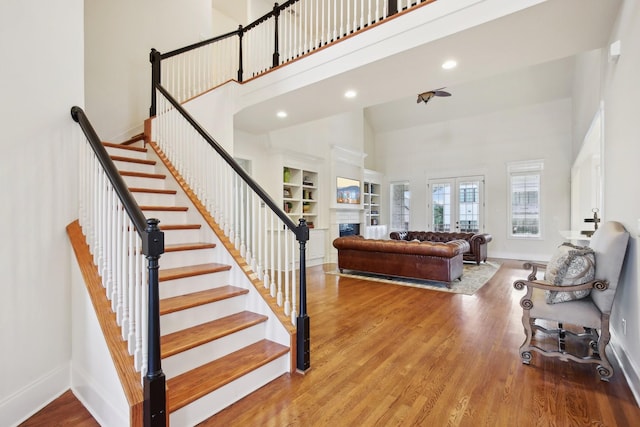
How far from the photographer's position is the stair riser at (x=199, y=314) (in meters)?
2.20

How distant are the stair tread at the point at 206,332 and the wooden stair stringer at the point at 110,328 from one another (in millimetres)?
219

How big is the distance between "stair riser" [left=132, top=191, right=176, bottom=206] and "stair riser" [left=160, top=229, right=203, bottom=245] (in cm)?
63

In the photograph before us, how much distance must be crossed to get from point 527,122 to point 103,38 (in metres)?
9.45

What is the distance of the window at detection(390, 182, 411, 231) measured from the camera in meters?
10.3

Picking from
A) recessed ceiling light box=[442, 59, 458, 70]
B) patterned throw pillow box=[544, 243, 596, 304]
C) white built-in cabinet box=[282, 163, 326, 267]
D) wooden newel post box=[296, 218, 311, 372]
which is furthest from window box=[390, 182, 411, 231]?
wooden newel post box=[296, 218, 311, 372]

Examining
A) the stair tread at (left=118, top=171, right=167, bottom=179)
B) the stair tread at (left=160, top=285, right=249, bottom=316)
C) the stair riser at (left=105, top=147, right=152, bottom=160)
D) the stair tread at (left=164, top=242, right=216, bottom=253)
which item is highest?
the stair riser at (left=105, top=147, right=152, bottom=160)

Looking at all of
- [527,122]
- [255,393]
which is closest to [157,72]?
[255,393]

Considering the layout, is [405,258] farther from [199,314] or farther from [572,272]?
[199,314]

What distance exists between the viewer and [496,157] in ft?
28.8

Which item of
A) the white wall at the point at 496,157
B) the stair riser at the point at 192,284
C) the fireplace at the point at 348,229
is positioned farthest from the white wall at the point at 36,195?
the white wall at the point at 496,157

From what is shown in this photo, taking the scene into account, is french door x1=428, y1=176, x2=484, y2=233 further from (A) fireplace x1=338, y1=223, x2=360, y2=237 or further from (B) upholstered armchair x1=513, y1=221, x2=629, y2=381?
(B) upholstered armchair x1=513, y1=221, x2=629, y2=381

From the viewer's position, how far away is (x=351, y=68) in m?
3.58

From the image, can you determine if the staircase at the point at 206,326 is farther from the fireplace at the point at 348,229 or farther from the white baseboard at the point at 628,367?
the fireplace at the point at 348,229

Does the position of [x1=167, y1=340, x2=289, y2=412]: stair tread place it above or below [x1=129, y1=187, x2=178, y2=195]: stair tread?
below
